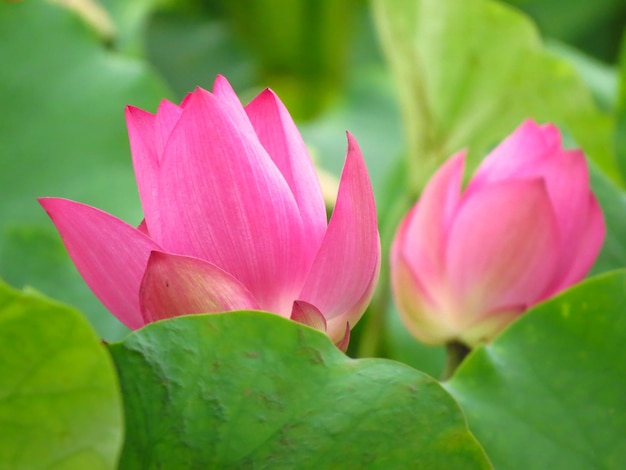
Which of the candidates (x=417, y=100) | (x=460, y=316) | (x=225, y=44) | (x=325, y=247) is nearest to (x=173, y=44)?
(x=225, y=44)

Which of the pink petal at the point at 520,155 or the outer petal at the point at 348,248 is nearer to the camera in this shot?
the outer petal at the point at 348,248

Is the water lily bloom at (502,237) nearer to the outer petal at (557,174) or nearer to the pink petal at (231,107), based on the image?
the outer petal at (557,174)

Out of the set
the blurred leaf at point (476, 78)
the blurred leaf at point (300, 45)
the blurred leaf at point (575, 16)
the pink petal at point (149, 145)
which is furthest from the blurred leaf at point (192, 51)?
the pink petal at point (149, 145)

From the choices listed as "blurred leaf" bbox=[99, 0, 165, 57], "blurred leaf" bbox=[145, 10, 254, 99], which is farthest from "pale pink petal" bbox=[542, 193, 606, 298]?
"blurred leaf" bbox=[145, 10, 254, 99]

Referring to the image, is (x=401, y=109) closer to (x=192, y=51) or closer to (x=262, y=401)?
(x=262, y=401)

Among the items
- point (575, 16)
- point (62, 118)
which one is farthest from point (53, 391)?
point (575, 16)

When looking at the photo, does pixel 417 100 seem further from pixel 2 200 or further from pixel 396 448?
pixel 396 448

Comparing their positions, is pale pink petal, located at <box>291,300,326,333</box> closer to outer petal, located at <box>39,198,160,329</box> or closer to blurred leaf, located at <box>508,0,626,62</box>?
outer petal, located at <box>39,198,160,329</box>
